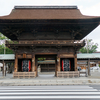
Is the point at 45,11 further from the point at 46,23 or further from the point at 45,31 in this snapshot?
the point at 46,23

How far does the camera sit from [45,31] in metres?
16.1

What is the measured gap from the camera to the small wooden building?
1392 centimetres

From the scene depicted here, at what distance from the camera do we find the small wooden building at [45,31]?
13.9 meters

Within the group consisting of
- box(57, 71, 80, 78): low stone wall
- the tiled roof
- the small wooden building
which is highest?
the tiled roof

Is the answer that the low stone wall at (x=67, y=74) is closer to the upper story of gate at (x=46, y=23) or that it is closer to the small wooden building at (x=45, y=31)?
the small wooden building at (x=45, y=31)

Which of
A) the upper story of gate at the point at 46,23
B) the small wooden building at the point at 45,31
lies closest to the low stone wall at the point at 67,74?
the small wooden building at the point at 45,31

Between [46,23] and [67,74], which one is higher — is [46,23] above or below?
above

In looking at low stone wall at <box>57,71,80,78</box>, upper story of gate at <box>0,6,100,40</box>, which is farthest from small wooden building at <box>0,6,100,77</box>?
low stone wall at <box>57,71,80,78</box>

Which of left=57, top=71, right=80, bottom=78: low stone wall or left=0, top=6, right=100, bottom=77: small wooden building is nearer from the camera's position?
left=0, top=6, right=100, bottom=77: small wooden building

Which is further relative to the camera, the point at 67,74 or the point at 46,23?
the point at 67,74

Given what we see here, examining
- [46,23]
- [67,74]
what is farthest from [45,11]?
[67,74]

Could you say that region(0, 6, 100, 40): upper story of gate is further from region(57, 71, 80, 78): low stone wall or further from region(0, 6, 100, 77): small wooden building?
region(57, 71, 80, 78): low stone wall

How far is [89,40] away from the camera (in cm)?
4866

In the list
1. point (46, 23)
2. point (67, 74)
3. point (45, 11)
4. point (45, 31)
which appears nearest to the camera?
point (46, 23)
